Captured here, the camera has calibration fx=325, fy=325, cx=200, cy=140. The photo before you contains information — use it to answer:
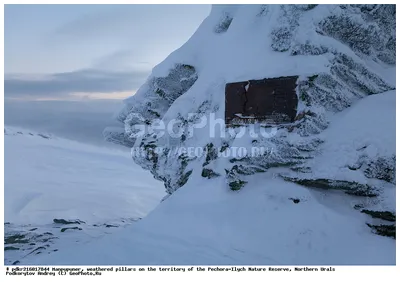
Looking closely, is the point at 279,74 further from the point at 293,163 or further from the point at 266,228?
the point at 266,228

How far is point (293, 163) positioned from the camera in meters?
5.33

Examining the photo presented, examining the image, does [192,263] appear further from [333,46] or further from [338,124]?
[333,46]

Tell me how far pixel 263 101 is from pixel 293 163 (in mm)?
1241

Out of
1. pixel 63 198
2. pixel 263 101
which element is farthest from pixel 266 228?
pixel 63 198

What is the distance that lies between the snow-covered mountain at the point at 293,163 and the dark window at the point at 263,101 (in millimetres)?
150

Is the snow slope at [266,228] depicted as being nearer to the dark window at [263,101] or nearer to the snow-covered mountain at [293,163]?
the snow-covered mountain at [293,163]

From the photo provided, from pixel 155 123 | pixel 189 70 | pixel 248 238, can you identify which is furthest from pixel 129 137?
pixel 248 238

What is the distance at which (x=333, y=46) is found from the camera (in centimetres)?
592

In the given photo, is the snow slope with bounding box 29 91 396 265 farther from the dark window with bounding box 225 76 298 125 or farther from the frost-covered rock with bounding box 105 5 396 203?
the dark window with bounding box 225 76 298 125

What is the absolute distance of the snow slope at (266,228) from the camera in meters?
4.30

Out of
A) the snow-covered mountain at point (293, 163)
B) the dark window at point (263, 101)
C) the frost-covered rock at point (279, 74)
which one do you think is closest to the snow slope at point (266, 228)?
the snow-covered mountain at point (293, 163)

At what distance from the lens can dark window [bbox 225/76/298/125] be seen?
5.64 metres

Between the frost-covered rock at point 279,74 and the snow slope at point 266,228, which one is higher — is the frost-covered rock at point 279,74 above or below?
above

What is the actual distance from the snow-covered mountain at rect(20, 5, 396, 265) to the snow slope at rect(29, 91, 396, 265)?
17 millimetres
